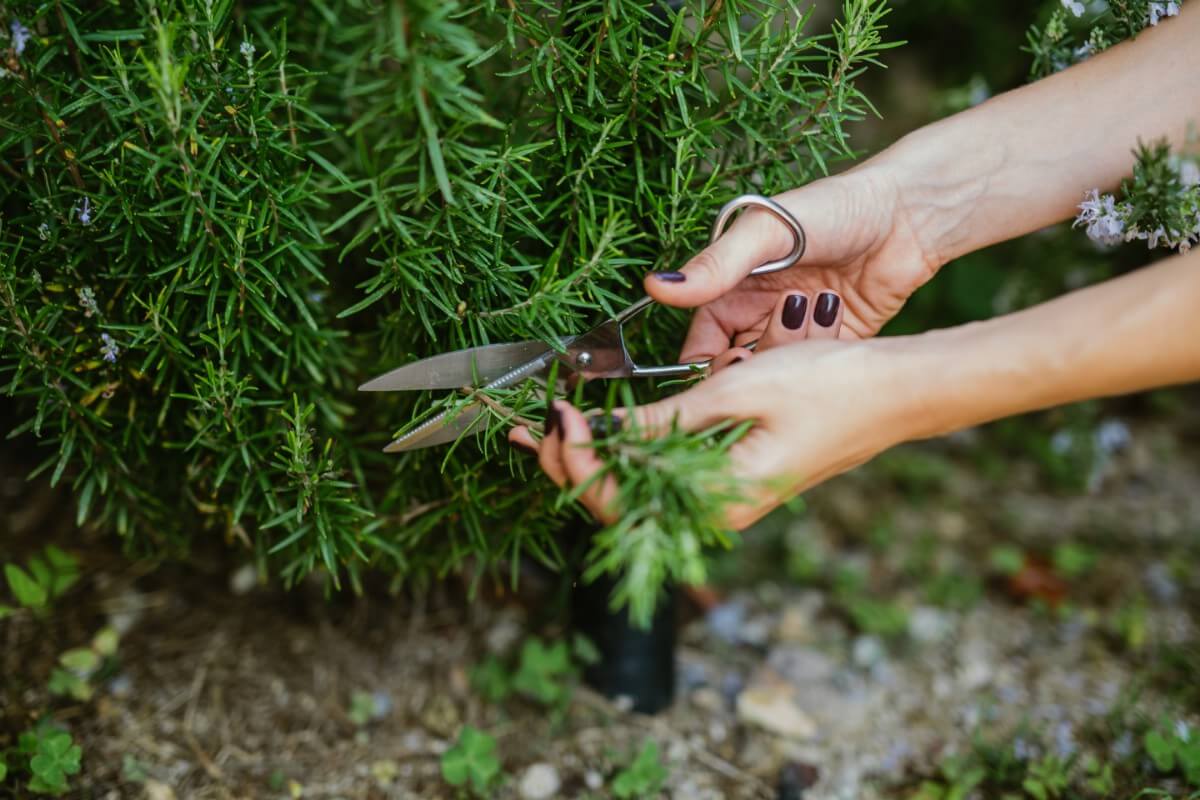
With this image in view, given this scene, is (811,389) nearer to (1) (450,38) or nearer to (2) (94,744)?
(1) (450,38)

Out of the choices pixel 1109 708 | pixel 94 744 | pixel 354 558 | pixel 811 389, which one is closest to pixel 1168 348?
pixel 811 389

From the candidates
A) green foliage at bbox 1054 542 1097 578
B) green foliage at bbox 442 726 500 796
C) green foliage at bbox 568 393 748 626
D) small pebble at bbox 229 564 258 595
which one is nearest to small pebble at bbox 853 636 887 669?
green foliage at bbox 1054 542 1097 578

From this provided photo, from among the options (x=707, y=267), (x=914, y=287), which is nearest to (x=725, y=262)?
(x=707, y=267)

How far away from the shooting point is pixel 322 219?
6.37ft

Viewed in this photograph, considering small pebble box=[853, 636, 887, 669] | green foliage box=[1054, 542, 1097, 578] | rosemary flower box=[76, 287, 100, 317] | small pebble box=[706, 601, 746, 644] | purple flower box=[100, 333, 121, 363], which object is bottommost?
green foliage box=[1054, 542, 1097, 578]

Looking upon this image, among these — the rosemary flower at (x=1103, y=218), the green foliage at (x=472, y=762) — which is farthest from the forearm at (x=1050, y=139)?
the green foliage at (x=472, y=762)

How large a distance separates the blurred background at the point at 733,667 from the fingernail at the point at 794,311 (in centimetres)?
85

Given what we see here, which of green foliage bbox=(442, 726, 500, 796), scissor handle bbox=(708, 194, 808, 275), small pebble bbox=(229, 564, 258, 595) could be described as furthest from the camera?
small pebble bbox=(229, 564, 258, 595)

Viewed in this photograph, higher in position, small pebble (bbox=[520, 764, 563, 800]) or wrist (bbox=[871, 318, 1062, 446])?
wrist (bbox=[871, 318, 1062, 446])

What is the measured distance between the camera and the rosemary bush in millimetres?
1505

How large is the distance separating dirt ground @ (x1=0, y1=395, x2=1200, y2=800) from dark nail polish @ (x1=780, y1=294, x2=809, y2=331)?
1079 mm

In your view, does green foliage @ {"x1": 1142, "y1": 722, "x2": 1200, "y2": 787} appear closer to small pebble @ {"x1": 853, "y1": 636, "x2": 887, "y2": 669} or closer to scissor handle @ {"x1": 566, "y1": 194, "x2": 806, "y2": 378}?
small pebble @ {"x1": 853, "y1": 636, "x2": 887, "y2": 669}

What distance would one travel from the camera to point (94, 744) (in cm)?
201

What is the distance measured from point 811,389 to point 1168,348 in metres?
0.56
